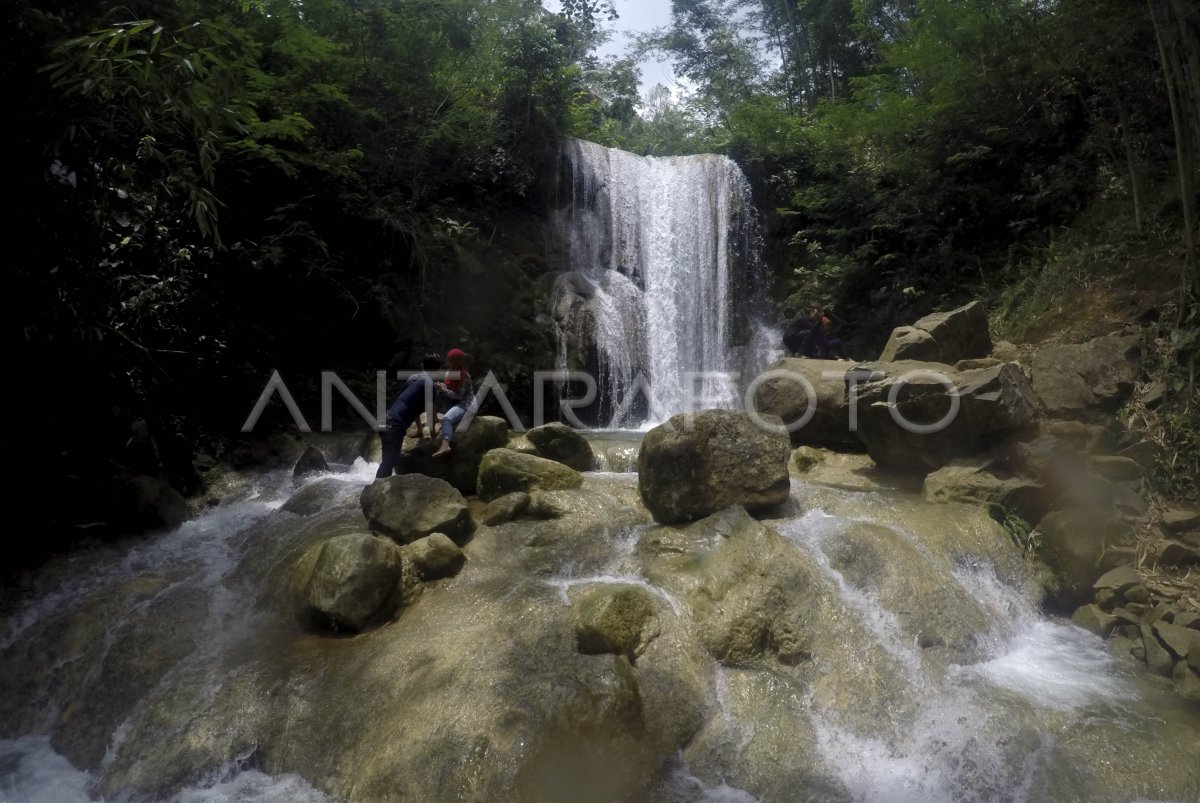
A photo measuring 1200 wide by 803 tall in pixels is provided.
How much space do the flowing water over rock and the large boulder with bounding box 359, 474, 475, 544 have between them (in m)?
0.29

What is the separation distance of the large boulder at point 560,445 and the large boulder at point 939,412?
3133 mm

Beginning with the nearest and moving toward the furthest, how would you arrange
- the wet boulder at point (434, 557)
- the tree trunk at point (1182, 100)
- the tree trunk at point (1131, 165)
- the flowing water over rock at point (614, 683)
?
the flowing water over rock at point (614, 683), the wet boulder at point (434, 557), the tree trunk at point (1182, 100), the tree trunk at point (1131, 165)

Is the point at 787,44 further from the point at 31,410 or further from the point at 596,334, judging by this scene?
the point at 31,410

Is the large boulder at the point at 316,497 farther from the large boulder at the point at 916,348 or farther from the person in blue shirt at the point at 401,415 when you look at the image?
the large boulder at the point at 916,348

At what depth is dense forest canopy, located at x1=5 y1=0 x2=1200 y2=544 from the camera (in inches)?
229

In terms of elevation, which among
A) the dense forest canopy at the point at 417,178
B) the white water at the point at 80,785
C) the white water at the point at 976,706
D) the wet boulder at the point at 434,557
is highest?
the dense forest canopy at the point at 417,178

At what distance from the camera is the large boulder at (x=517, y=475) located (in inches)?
274

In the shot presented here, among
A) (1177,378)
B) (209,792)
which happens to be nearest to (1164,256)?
(1177,378)

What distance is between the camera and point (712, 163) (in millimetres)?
15133

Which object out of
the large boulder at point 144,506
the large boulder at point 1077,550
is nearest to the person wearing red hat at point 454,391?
the large boulder at point 144,506

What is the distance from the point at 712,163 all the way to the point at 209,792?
550 inches

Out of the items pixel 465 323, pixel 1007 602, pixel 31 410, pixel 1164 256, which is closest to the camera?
pixel 1007 602

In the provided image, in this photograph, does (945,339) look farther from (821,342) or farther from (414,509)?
(414,509)

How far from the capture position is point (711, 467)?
20.6 feet
